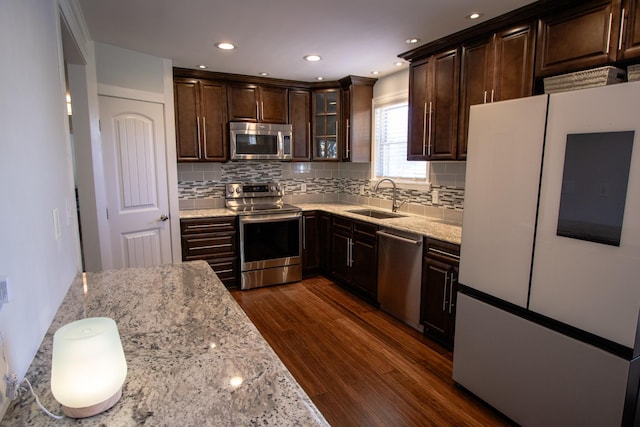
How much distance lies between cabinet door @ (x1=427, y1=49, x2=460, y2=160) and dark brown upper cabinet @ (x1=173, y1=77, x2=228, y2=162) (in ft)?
7.42

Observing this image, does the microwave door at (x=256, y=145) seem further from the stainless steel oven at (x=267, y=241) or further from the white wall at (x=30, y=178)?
the white wall at (x=30, y=178)

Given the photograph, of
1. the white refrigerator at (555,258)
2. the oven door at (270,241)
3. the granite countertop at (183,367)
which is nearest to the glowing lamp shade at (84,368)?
the granite countertop at (183,367)

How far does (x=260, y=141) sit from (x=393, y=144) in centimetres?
155

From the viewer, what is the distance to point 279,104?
14.3ft

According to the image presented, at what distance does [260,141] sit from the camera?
166 inches

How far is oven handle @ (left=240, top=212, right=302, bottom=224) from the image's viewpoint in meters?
3.93

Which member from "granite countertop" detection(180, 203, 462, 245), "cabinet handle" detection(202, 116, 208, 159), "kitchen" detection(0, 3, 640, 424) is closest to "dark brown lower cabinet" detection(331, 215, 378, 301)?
"granite countertop" detection(180, 203, 462, 245)

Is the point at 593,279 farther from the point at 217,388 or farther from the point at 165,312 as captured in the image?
the point at 165,312

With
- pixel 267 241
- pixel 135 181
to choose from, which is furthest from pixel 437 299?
pixel 135 181

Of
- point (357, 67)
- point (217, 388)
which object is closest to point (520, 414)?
point (217, 388)

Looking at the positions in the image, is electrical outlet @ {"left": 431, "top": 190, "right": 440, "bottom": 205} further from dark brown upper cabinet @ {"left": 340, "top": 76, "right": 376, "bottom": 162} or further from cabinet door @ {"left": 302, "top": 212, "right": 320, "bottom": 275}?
cabinet door @ {"left": 302, "top": 212, "right": 320, "bottom": 275}

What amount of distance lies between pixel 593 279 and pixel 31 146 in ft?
7.35

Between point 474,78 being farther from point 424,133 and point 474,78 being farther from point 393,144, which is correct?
point 393,144

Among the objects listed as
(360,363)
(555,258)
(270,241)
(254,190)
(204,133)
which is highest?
(204,133)
